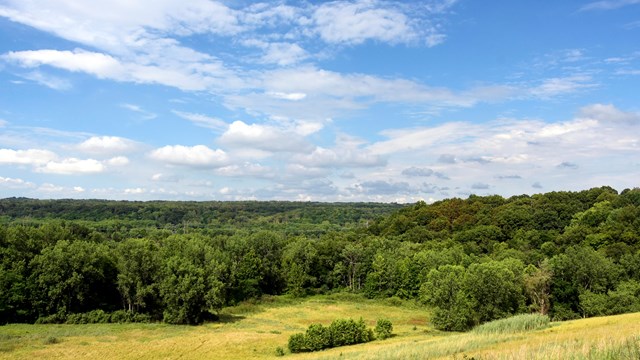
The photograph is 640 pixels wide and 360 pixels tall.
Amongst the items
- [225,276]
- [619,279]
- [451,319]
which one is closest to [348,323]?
[451,319]

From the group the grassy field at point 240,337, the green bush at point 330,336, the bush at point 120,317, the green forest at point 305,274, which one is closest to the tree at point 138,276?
the green forest at point 305,274

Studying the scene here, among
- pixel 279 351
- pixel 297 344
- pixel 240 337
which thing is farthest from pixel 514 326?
pixel 240 337

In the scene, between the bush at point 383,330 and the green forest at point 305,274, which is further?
the green forest at point 305,274

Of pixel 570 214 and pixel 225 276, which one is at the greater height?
pixel 570 214

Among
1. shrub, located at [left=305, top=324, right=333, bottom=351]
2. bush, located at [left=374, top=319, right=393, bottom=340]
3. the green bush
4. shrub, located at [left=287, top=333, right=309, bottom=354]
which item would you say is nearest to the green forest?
bush, located at [left=374, top=319, right=393, bottom=340]

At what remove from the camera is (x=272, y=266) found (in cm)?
8656

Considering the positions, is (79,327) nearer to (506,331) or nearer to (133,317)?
(133,317)

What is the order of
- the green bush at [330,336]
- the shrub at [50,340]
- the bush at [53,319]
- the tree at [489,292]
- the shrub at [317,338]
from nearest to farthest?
the green bush at [330,336] < the shrub at [317,338] < the shrub at [50,340] < the tree at [489,292] < the bush at [53,319]

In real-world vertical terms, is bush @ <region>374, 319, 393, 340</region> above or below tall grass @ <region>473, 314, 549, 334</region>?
below

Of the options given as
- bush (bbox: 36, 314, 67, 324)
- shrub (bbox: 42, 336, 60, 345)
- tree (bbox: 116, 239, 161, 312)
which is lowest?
bush (bbox: 36, 314, 67, 324)

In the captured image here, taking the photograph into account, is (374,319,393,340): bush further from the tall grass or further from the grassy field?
the tall grass

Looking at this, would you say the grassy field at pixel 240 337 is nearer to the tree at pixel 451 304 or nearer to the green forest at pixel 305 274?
the tree at pixel 451 304

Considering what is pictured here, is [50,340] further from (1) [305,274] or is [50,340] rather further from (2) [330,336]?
(1) [305,274]

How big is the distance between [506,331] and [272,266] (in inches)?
2431
